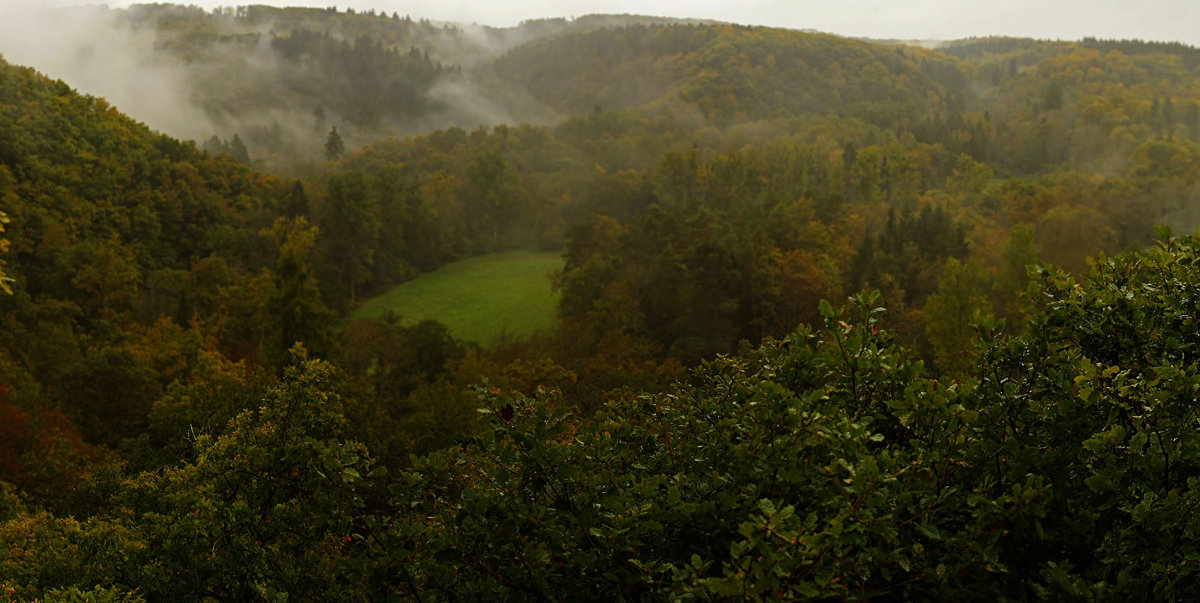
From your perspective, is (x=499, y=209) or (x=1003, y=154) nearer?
(x=499, y=209)

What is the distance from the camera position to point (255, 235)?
65.5m

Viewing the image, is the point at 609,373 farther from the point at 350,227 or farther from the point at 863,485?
the point at 350,227

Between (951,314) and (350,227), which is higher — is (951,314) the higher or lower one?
the higher one

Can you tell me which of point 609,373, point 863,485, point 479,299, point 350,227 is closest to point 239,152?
point 350,227

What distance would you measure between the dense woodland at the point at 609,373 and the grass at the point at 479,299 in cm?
393

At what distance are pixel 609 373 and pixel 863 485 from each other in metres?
35.2

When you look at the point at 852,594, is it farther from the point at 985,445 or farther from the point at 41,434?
the point at 41,434

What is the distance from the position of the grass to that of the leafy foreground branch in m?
54.4

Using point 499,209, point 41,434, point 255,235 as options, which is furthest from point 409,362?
point 499,209

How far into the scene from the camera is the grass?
64.1 metres

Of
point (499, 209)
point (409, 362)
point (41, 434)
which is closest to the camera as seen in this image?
point (41, 434)

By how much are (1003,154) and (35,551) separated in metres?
156

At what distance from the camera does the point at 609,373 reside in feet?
128

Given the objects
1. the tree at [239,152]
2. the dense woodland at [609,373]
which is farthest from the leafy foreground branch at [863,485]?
the tree at [239,152]
